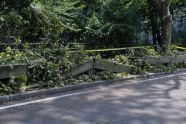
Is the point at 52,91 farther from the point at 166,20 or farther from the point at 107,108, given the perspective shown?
the point at 166,20

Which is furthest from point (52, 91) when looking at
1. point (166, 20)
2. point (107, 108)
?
point (166, 20)

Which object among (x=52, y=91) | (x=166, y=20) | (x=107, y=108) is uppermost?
(x=166, y=20)

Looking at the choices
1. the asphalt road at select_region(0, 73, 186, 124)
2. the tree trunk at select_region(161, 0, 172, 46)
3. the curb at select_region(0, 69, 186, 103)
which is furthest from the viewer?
the tree trunk at select_region(161, 0, 172, 46)

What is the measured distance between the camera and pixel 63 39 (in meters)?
20.5

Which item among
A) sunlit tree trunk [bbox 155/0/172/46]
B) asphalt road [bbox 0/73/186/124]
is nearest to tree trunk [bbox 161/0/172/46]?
sunlit tree trunk [bbox 155/0/172/46]

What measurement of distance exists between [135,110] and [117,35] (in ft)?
41.4

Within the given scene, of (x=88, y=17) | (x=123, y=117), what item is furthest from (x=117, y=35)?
(x=123, y=117)

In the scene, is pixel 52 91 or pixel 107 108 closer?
pixel 107 108

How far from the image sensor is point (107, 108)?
9.17 metres

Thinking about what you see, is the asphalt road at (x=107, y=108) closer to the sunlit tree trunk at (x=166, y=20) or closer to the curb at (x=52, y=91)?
the curb at (x=52, y=91)

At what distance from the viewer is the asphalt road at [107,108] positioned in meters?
8.09

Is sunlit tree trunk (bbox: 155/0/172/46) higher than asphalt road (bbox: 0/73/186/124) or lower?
higher

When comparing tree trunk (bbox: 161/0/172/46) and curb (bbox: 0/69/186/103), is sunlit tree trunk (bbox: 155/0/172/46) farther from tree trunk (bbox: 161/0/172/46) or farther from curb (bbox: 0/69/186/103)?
curb (bbox: 0/69/186/103)

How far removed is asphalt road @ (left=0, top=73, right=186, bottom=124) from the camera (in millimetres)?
8094
